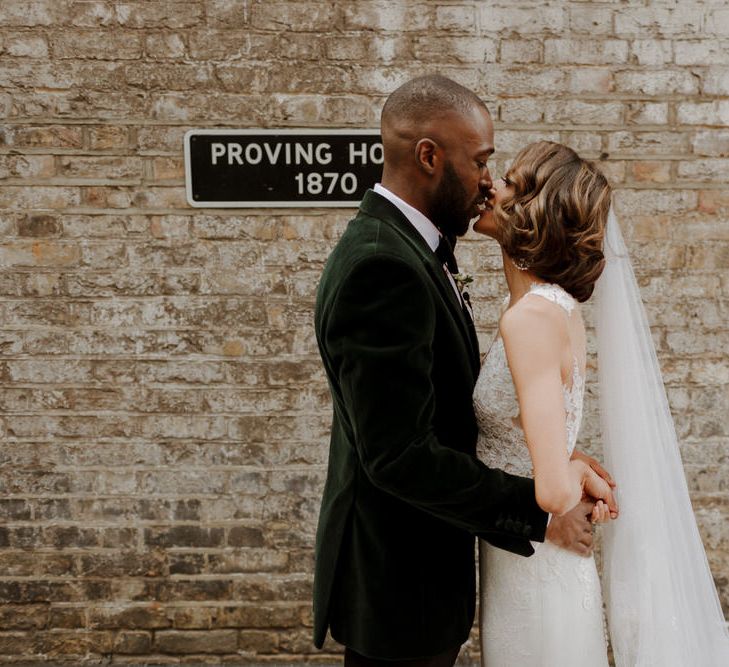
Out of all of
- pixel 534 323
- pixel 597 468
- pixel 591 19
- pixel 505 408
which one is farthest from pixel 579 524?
pixel 591 19

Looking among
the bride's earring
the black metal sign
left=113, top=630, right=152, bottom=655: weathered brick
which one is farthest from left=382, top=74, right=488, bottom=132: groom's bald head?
left=113, top=630, right=152, bottom=655: weathered brick

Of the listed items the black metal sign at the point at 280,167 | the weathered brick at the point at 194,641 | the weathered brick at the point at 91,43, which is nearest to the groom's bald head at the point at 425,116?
the black metal sign at the point at 280,167

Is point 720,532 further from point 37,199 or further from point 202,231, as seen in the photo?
point 37,199

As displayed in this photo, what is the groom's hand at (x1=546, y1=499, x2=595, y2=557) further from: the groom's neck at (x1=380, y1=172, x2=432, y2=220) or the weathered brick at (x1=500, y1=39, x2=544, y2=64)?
the weathered brick at (x1=500, y1=39, x2=544, y2=64)

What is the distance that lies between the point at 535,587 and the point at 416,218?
3.24ft

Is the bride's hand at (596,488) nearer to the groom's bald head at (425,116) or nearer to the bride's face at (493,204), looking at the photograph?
the bride's face at (493,204)

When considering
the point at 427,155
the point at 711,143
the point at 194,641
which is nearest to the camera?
the point at 427,155

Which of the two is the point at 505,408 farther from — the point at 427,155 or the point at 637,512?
the point at 427,155

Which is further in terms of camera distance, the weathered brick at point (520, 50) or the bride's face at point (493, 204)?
the weathered brick at point (520, 50)

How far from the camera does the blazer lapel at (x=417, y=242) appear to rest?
6.01 ft

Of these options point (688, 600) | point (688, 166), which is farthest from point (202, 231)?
point (688, 600)

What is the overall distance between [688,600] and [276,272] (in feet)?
6.86

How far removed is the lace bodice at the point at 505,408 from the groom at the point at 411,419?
56mm

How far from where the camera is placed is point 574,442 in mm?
2066
